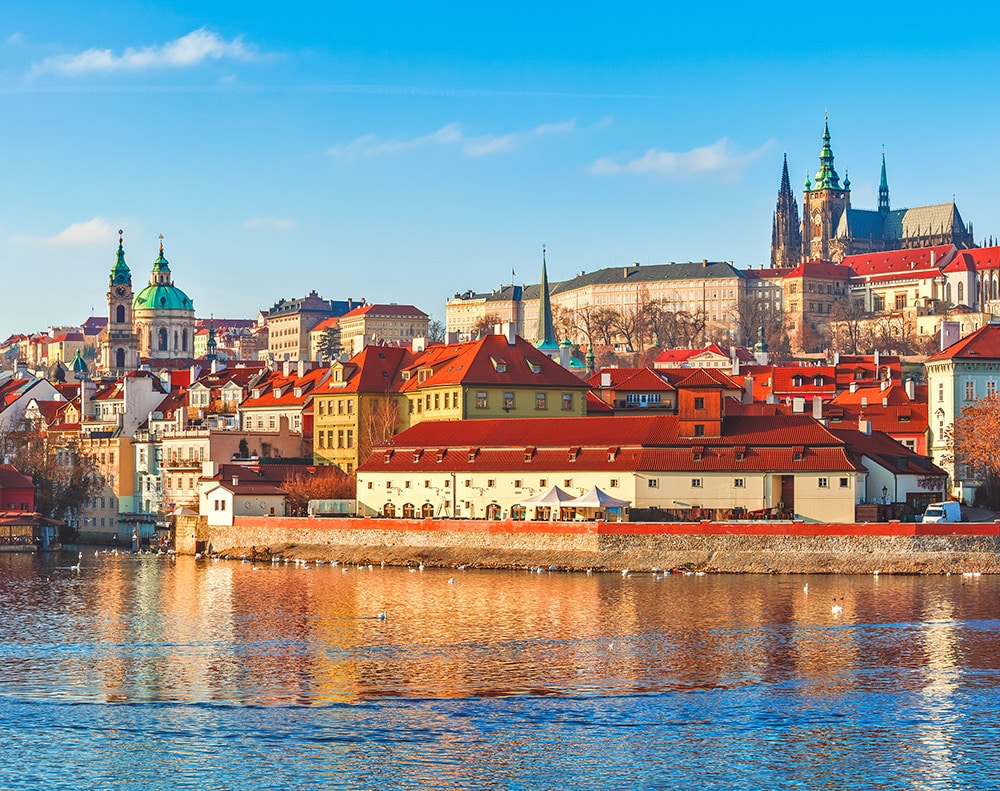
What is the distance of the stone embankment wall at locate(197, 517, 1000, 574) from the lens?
71938 millimetres

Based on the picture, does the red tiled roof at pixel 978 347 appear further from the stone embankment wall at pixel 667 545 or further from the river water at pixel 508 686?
the river water at pixel 508 686

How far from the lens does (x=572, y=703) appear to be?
143 feet

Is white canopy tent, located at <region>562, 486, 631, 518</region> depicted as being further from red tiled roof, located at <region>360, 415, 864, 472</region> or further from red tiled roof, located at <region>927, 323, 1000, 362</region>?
red tiled roof, located at <region>927, 323, 1000, 362</region>

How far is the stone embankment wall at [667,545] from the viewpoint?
236 feet

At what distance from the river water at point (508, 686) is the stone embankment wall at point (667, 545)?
2.74 meters

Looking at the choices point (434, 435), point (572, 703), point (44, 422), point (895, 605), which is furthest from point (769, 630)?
point (44, 422)

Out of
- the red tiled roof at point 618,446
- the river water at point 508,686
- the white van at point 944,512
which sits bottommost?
the river water at point 508,686

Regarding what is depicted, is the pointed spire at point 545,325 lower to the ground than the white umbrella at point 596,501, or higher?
higher

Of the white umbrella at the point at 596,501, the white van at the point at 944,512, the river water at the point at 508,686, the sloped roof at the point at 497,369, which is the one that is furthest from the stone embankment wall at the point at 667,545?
the sloped roof at the point at 497,369

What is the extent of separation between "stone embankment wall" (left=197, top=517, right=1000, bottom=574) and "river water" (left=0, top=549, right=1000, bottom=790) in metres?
2.74

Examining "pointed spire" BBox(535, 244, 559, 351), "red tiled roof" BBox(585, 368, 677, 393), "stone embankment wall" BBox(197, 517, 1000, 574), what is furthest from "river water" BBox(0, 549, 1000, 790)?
"pointed spire" BBox(535, 244, 559, 351)

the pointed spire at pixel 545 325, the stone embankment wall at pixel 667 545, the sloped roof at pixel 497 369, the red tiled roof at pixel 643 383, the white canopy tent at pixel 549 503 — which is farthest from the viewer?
the pointed spire at pixel 545 325

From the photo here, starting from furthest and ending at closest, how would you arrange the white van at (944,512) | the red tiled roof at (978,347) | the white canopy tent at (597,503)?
1. the red tiled roof at (978,347)
2. the white canopy tent at (597,503)
3. the white van at (944,512)

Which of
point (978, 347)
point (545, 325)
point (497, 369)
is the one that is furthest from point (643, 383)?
point (545, 325)
